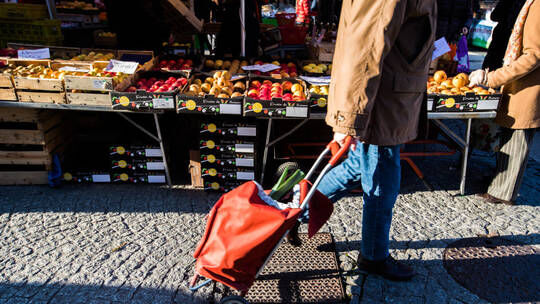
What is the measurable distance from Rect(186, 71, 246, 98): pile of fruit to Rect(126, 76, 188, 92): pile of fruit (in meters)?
0.14

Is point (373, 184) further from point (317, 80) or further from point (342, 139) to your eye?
point (317, 80)

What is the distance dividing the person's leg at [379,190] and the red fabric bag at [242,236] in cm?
65

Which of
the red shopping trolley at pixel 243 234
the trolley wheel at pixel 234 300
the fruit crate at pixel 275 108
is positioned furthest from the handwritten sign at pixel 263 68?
the trolley wheel at pixel 234 300

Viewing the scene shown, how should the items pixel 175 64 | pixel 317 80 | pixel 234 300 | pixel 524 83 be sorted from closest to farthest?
pixel 234 300
pixel 524 83
pixel 317 80
pixel 175 64

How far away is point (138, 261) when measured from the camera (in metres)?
3.08

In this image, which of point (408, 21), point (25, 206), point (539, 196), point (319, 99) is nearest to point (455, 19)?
point (539, 196)

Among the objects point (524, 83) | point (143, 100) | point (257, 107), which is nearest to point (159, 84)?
point (143, 100)

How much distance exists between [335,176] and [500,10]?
409 centimetres

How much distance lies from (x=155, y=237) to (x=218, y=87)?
1.67 metres

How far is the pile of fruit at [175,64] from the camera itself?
4762 mm

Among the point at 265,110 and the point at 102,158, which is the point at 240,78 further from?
the point at 102,158

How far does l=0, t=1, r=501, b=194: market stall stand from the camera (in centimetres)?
368

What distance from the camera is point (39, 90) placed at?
3.83 m

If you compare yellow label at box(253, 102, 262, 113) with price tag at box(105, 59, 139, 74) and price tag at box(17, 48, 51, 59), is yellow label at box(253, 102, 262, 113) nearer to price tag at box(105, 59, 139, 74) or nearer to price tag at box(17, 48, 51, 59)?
price tag at box(105, 59, 139, 74)
